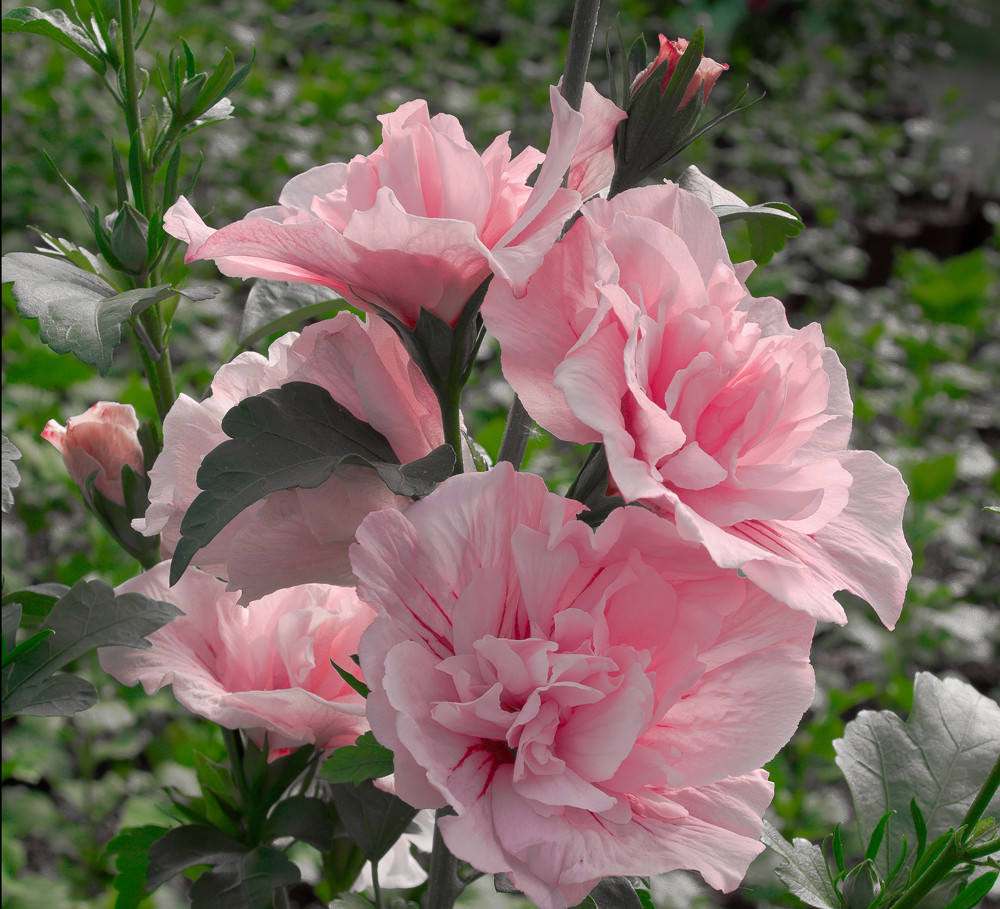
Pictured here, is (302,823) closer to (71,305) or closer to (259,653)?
(259,653)

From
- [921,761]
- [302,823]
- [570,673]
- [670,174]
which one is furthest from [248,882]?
[670,174]

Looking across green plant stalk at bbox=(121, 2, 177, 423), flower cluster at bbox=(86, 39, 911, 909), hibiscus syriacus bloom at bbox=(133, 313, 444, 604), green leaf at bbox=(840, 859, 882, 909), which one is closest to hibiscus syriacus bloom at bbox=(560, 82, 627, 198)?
flower cluster at bbox=(86, 39, 911, 909)

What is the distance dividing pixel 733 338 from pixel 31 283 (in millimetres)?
298

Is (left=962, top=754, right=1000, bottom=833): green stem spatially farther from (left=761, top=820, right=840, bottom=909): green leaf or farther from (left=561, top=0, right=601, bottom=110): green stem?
(left=561, top=0, right=601, bottom=110): green stem

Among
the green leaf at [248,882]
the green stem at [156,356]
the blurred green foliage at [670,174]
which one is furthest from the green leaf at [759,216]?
the green leaf at [248,882]

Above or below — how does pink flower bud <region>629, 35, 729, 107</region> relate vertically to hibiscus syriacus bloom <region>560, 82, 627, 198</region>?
above

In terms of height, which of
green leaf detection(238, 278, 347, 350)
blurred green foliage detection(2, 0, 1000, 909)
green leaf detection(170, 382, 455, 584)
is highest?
green leaf detection(170, 382, 455, 584)

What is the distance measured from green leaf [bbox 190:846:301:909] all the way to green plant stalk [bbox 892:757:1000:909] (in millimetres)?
279

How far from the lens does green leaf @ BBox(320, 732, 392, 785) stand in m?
0.39

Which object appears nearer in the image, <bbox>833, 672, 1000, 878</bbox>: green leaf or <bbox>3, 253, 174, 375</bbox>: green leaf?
<bbox>3, 253, 174, 375</bbox>: green leaf

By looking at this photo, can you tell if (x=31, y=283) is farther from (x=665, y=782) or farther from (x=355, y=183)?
(x=665, y=782)

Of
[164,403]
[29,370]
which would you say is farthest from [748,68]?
[164,403]

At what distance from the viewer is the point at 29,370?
3.47ft

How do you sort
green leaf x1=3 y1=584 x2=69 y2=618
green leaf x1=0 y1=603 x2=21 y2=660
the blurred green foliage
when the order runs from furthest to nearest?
the blurred green foliage
green leaf x1=3 y1=584 x2=69 y2=618
green leaf x1=0 y1=603 x2=21 y2=660
